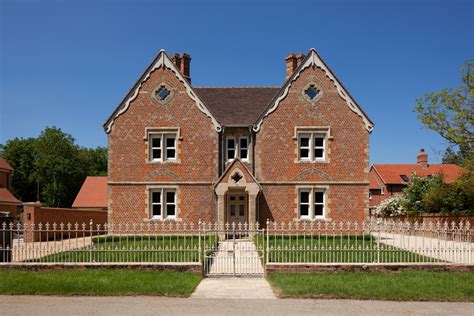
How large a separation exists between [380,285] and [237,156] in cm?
1755

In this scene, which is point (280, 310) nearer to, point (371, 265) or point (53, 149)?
point (371, 265)

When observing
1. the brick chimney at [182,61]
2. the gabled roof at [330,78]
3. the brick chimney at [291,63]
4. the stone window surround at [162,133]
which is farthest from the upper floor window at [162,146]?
the brick chimney at [291,63]

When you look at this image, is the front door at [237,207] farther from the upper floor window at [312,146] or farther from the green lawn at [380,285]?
the green lawn at [380,285]

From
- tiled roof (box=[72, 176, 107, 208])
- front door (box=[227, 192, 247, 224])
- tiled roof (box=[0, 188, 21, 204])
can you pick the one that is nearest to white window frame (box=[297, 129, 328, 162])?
front door (box=[227, 192, 247, 224])

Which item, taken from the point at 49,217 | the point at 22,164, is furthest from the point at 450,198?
the point at 22,164

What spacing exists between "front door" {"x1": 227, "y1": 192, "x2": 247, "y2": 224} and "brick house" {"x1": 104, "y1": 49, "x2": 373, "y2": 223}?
6 cm

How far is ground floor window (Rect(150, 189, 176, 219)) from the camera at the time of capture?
29.0m

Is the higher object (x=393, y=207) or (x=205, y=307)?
(x=393, y=207)

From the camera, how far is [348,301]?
11.3 m

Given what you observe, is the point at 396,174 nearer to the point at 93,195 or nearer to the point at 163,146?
the point at 93,195

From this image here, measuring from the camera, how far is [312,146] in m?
29.0

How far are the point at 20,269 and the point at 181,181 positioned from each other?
14.6 meters

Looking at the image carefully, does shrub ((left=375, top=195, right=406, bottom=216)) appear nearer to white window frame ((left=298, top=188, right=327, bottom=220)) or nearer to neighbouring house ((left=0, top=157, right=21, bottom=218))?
white window frame ((left=298, top=188, right=327, bottom=220))

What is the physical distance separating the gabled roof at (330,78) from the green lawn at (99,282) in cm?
1625
